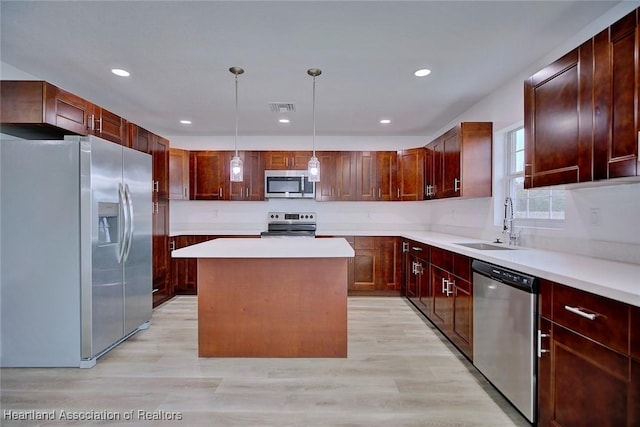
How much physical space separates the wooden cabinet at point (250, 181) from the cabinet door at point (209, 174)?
0.16 metres

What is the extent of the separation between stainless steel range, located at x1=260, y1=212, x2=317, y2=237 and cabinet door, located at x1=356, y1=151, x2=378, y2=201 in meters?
0.86

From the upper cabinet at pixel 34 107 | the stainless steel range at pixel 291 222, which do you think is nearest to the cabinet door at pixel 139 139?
the upper cabinet at pixel 34 107

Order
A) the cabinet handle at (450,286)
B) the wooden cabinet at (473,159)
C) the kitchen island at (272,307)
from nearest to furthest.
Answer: the kitchen island at (272,307) → the cabinet handle at (450,286) → the wooden cabinet at (473,159)

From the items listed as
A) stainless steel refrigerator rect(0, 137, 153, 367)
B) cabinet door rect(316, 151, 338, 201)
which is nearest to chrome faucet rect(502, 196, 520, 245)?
cabinet door rect(316, 151, 338, 201)

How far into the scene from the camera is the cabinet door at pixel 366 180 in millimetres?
4977

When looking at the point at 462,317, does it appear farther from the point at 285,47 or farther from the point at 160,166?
the point at 160,166

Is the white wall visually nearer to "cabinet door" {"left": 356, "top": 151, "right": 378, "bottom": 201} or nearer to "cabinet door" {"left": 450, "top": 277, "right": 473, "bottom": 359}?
"cabinet door" {"left": 450, "top": 277, "right": 473, "bottom": 359}

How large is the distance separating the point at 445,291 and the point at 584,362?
1.58 metres

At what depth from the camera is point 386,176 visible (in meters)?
4.98

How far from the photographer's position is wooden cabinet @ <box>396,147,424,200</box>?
4.75 metres

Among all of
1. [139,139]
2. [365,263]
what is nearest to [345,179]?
[365,263]

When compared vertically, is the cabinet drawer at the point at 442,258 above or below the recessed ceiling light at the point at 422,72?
below

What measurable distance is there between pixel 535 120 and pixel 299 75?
1.89 m

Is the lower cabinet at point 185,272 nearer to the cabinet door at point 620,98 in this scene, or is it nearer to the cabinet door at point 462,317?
the cabinet door at point 462,317
